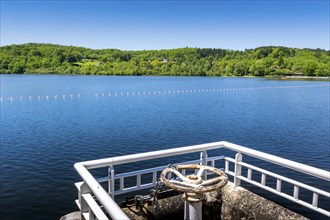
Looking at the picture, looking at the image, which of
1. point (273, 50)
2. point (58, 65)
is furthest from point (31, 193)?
point (273, 50)

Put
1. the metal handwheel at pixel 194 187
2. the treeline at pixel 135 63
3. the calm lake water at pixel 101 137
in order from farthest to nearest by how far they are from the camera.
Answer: the treeline at pixel 135 63 → the calm lake water at pixel 101 137 → the metal handwheel at pixel 194 187

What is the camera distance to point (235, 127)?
23656 mm

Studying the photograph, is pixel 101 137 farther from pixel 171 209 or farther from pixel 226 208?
pixel 226 208

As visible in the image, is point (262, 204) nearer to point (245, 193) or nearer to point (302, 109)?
point (245, 193)

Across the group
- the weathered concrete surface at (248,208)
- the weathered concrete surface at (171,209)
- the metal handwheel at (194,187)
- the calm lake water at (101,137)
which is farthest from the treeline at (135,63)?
the metal handwheel at (194,187)

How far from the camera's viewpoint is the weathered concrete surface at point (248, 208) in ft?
15.6

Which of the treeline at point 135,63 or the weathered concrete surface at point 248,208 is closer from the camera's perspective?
the weathered concrete surface at point 248,208

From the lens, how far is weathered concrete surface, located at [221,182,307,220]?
4.75 meters

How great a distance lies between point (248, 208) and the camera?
514cm

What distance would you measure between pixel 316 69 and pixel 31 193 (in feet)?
433

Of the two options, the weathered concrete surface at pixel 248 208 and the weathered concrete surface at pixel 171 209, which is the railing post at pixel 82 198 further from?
the weathered concrete surface at pixel 248 208

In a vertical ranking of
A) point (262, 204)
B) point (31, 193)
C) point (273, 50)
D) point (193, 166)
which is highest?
point (273, 50)

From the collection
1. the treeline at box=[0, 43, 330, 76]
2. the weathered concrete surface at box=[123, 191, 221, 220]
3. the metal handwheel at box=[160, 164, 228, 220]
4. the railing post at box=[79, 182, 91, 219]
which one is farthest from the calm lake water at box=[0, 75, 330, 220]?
the treeline at box=[0, 43, 330, 76]

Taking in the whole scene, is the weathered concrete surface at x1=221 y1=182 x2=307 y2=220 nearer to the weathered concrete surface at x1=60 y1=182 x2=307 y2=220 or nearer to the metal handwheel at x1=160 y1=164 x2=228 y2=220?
the weathered concrete surface at x1=60 y1=182 x2=307 y2=220
